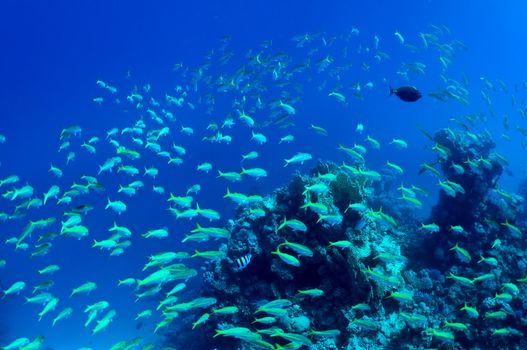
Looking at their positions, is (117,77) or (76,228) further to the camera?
(117,77)

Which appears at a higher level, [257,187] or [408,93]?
[257,187]

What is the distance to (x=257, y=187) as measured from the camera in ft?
88.4

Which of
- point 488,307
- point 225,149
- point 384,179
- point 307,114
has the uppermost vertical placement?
point 307,114

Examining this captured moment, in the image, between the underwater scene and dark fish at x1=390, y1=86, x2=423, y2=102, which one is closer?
dark fish at x1=390, y1=86, x2=423, y2=102

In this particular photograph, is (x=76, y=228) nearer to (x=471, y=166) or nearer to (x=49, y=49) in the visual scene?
(x=471, y=166)

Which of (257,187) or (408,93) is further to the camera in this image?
(257,187)

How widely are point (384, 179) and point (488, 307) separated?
14450 mm

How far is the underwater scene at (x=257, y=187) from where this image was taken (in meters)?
7.50

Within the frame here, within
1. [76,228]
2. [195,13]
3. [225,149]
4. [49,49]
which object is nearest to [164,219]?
[225,149]

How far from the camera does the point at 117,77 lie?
81.4 metres

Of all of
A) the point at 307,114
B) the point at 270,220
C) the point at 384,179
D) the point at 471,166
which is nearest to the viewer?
the point at 270,220

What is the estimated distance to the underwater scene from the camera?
7.50m

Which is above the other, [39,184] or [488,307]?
[39,184]

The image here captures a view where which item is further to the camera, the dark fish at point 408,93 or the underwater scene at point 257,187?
the underwater scene at point 257,187
